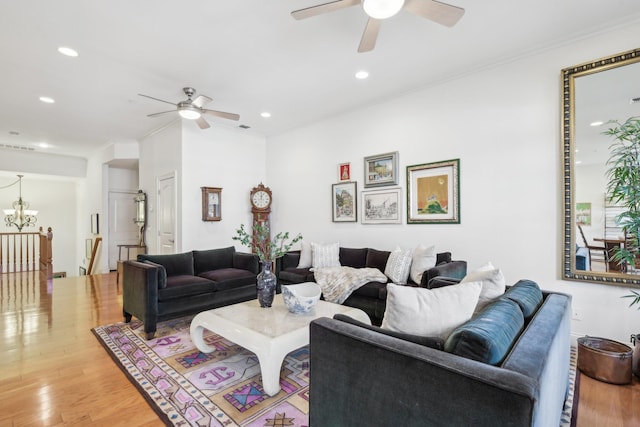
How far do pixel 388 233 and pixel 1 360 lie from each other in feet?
13.7

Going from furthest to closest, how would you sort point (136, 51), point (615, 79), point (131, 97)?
1. point (131, 97)
2. point (136, 51)
3. point (615, 79)

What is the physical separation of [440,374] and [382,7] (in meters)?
2.05

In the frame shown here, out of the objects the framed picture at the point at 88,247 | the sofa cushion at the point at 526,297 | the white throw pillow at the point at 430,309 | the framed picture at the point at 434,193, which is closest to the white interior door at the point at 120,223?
the framed picture at the point at 88,247

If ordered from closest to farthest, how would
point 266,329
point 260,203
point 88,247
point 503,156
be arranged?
point 266,329, point 503,156, point 260,203, point 88,247

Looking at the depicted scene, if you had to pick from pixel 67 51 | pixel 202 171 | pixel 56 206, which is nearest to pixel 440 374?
pixel 67 51

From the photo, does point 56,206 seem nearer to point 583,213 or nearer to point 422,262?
point 422,262

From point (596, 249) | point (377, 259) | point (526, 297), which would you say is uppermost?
point (596, 249)

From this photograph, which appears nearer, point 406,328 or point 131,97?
point 406,328

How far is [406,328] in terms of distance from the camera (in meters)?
1.35

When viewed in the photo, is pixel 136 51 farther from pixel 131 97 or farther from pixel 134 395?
pixel 134 395

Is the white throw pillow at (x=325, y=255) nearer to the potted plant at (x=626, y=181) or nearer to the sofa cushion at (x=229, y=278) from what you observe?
the sofa cushion at (x=229, y=278)

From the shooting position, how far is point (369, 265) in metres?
4.03

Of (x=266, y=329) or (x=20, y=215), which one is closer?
(x=266, y=329)

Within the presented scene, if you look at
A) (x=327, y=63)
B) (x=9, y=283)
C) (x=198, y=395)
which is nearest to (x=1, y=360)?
(x=198, y=395)
